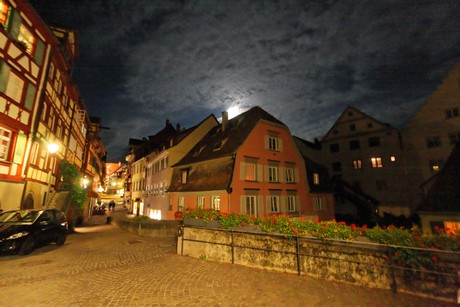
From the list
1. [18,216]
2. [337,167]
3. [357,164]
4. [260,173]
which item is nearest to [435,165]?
[357,164]

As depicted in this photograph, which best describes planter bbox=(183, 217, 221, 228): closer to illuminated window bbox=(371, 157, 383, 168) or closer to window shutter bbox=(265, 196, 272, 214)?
window shutter bbox=(265, 196, 272, 214)

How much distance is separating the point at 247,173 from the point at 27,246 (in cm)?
1492

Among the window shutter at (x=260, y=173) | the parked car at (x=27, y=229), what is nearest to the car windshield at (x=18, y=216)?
the parked car at (x=27, y=229)

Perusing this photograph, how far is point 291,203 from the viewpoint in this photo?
23016 millimetres

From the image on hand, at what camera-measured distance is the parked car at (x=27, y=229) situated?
9383 mm

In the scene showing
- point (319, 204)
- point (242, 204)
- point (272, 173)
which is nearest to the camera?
point (242, 204)

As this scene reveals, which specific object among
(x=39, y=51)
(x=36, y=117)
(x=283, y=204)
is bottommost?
(x=283, y=204)

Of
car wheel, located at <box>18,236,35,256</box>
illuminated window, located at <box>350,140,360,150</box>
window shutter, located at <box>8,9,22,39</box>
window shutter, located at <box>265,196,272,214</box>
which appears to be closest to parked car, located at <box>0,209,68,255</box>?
car wheel, located at <box>18,236,35,256</box>

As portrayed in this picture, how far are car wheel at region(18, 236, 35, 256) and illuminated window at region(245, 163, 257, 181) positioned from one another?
1441cm

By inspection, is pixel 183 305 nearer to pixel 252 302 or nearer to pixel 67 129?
pixel 252 302

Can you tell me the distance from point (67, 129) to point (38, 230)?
15.1m

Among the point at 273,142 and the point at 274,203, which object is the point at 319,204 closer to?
the point at 274,203

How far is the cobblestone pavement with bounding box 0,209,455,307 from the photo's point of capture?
18.9ft

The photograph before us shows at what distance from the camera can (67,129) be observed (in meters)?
22.2
